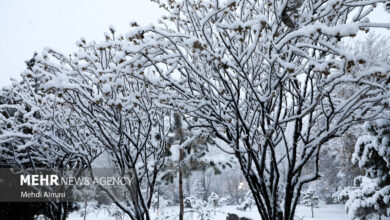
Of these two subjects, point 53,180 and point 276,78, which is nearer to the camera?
point 276,78

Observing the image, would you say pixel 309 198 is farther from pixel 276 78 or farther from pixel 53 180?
pixel 276 78

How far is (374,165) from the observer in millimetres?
6805

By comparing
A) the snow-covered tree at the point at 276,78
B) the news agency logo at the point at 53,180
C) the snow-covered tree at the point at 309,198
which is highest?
the snow-covered tree at the point at 276,78

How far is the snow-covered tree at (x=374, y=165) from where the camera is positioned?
5822 millimetres

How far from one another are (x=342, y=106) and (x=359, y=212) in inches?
296

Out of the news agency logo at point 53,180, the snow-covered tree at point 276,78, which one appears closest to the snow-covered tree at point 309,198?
the news agency logo at point 53,180

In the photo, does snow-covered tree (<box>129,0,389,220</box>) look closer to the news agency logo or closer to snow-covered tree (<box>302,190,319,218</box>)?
the news agency logo

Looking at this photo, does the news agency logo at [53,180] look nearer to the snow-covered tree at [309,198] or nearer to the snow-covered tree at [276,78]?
the snow-covered tree at [276,78]

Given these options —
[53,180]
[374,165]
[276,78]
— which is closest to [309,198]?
[374,165]

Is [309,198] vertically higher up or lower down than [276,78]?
lower down

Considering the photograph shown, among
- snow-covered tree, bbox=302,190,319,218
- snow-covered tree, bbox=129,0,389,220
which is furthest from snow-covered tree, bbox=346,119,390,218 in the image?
snow-covered tree, bbox=302,190,319,218

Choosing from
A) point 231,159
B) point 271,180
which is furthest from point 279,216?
point 231,159

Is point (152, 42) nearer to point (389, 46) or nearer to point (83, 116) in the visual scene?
point (83, 116)

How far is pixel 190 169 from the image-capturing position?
9414 millimetres
